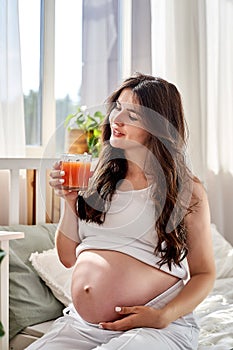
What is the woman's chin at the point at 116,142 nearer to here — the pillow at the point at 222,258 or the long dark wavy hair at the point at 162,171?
the long dark wavy hair at the point at 162,171

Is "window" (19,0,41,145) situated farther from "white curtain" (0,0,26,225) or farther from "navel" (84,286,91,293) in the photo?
"navel" (84,286,91,293)

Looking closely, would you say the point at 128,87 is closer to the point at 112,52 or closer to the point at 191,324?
the point at 191,324

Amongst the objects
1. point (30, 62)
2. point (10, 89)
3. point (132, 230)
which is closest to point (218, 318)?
point (132, 230)

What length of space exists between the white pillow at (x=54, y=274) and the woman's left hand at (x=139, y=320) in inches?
22.7

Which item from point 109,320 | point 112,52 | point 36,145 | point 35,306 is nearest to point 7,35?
point 36,145

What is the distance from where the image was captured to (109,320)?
1.46 metres

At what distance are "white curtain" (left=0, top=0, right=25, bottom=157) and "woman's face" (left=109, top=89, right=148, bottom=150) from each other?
Answer: 0.90 meters

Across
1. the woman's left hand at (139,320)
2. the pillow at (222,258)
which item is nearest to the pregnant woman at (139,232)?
the woman's left hand at (139,320)

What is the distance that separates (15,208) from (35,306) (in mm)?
381

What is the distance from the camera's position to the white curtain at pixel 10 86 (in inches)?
90.5

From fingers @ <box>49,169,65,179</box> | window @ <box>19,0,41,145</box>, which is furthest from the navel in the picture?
window @ <box>19,0,41,145</box>

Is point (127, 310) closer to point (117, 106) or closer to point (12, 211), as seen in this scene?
point (117, 106)

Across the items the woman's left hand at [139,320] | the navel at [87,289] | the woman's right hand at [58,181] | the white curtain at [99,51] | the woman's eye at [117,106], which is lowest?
the woman's left hand at [139,320]

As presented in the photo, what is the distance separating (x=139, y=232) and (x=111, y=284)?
0.13 meters
